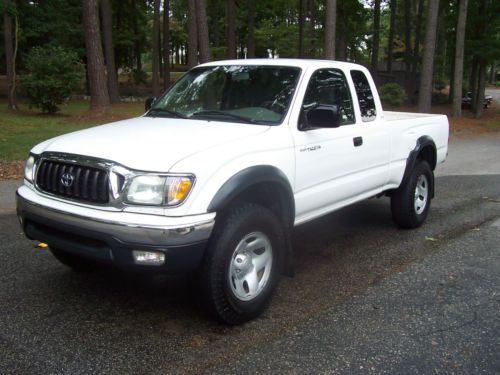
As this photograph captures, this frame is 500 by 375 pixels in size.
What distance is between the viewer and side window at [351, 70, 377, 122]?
5.50 metres

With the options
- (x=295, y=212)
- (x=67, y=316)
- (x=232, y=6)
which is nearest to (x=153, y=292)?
(x=67, y=316)

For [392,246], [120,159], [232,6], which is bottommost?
[392,246]

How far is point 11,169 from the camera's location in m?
9.45

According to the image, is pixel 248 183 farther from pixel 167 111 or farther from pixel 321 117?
pixel 167 111

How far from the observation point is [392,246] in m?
5.79

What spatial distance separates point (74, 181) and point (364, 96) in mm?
3283

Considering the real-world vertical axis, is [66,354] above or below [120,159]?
below

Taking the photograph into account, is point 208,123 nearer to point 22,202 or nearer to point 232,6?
point 22,202

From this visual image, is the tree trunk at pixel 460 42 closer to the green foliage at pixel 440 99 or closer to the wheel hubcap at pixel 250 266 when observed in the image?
the green foliage at pixel 440 99

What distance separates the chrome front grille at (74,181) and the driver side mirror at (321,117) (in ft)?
5.79

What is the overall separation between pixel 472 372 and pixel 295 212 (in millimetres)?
1763

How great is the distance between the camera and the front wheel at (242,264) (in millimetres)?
3521

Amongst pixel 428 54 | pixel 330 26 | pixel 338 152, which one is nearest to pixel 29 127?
pixel 330 26

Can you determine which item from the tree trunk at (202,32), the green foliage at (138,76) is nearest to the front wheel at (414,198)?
the tree trunk at (202,32)
